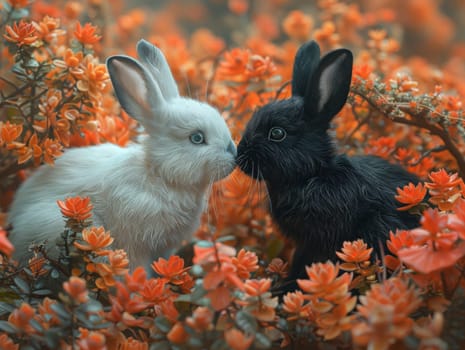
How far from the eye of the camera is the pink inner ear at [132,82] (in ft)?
3.94

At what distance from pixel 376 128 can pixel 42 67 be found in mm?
945

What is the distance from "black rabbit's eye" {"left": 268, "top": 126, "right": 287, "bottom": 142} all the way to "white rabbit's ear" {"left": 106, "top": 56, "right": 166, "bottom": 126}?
10.5 inches

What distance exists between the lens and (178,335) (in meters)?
0.91

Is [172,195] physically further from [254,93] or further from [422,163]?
[422,163]

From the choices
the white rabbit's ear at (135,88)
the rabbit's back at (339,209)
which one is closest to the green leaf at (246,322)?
the rabbit's back at (339,209)

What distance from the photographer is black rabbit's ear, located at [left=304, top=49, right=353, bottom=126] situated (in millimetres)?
1147

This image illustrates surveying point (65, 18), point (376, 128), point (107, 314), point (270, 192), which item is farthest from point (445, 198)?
point (65, 18)

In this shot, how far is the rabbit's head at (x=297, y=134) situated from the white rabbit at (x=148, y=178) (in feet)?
0.22

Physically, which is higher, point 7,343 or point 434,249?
point 434,249

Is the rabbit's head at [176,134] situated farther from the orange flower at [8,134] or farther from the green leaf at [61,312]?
the green leaf at [61,312]

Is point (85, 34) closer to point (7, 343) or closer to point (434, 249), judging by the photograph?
point (7, 343)

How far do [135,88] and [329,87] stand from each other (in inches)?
17.2

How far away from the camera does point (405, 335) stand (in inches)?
32.2

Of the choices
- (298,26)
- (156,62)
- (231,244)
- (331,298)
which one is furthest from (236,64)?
(331,298)
